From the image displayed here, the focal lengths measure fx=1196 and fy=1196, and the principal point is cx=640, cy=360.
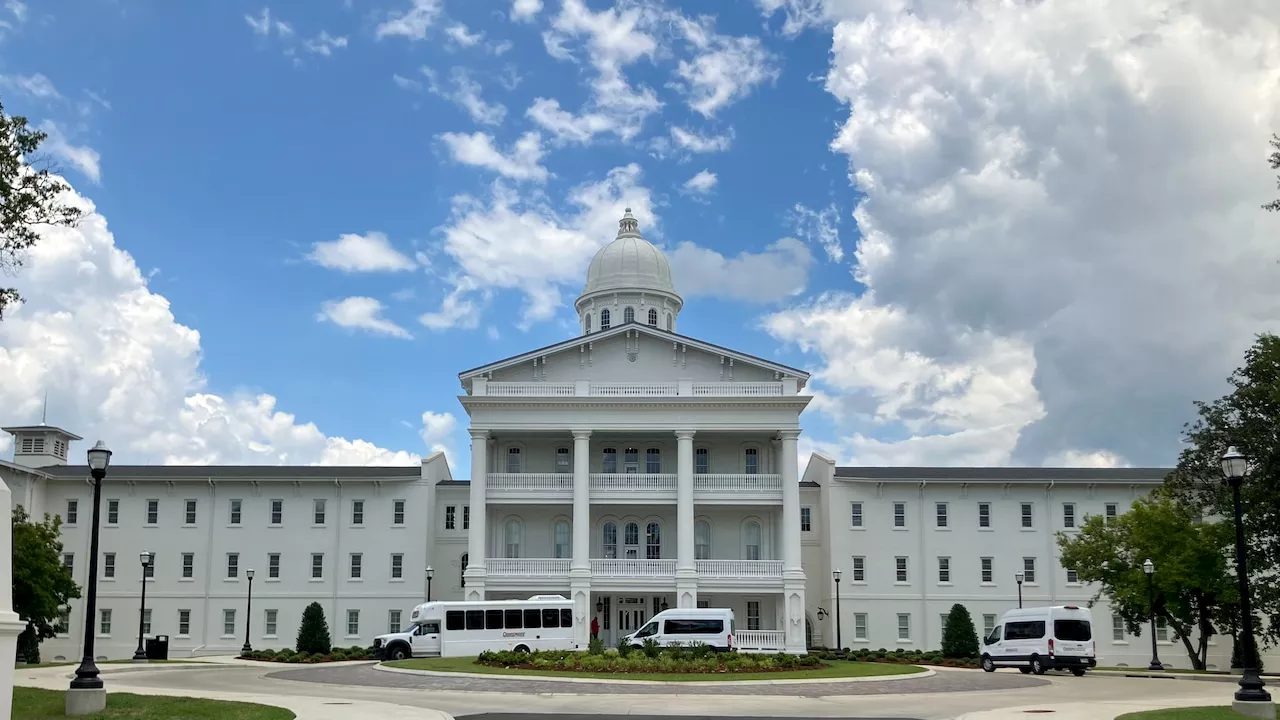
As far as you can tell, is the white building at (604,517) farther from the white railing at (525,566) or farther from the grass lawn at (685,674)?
the grass lawn at (685,674)

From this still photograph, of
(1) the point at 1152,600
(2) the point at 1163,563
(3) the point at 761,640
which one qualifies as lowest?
(3) the point at 761,640

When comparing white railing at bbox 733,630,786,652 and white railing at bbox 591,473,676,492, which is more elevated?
white railing at bbox 591,473,676,492

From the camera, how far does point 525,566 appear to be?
199ft

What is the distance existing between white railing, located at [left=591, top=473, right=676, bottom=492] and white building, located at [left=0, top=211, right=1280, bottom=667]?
0.11 m

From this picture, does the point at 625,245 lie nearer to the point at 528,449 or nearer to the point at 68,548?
the point at 528,449

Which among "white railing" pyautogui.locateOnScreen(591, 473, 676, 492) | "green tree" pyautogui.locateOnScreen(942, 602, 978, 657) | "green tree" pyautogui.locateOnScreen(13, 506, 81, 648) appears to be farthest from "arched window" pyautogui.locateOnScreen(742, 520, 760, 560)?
"green tree" pyautogui.locateOnScreen(13, 506, 81, 648)

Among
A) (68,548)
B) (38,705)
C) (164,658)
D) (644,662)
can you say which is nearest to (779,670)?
(644,662)

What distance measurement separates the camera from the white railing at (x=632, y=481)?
62375mm

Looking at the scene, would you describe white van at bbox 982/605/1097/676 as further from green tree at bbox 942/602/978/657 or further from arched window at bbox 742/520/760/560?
arched window at bbox 742/520/760/560

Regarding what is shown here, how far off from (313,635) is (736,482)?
877 inches

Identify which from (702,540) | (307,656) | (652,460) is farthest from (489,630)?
(652,460)

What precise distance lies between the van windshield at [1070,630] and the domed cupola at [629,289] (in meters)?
35.5

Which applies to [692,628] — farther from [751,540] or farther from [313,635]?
[313,635]

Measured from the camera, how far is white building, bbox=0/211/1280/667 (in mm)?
61688
